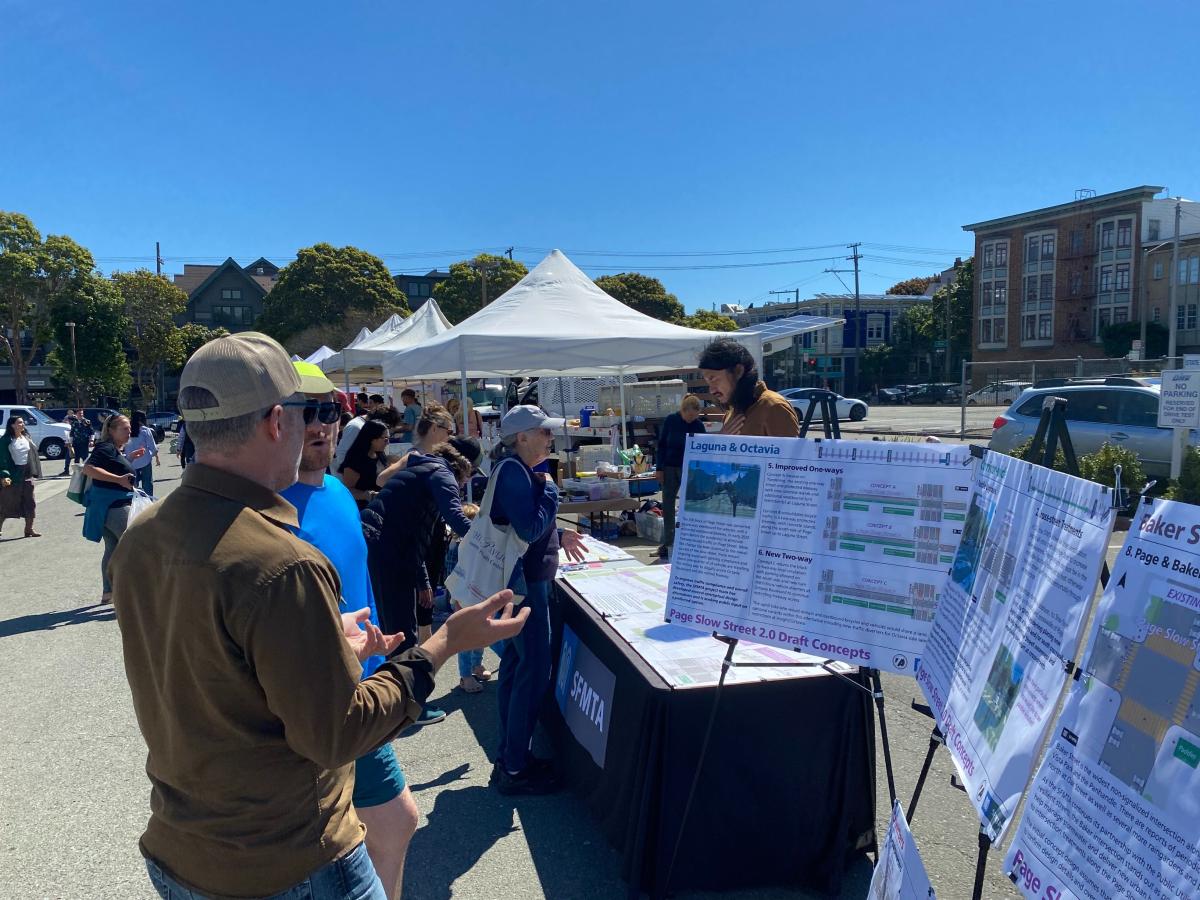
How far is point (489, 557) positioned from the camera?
3.42m

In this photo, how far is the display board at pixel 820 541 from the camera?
226 centimetres

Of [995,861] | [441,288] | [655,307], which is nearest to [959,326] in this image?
[655,307]

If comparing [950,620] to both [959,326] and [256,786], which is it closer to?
[256,786]

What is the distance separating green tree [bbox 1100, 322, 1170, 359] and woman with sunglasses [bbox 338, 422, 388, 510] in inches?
2214

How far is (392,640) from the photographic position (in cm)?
194

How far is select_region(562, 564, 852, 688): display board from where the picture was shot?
2.75 meters

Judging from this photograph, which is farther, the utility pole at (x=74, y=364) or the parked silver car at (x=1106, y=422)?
the utility pole at (x=74, y=364)

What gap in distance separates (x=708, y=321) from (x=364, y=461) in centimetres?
4963

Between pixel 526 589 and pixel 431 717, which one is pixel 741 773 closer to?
pixel 526 589

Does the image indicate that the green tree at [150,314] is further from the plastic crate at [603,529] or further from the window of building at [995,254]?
the window of building at [995,254]

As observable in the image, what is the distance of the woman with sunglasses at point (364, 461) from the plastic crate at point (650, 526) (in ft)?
13.7

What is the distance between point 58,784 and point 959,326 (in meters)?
68.0

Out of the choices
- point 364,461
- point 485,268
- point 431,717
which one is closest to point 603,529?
point 364,461

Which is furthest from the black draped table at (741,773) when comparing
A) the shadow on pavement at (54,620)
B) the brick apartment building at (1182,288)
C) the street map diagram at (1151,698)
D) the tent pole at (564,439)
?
the brick apartment building at (1182,288)
